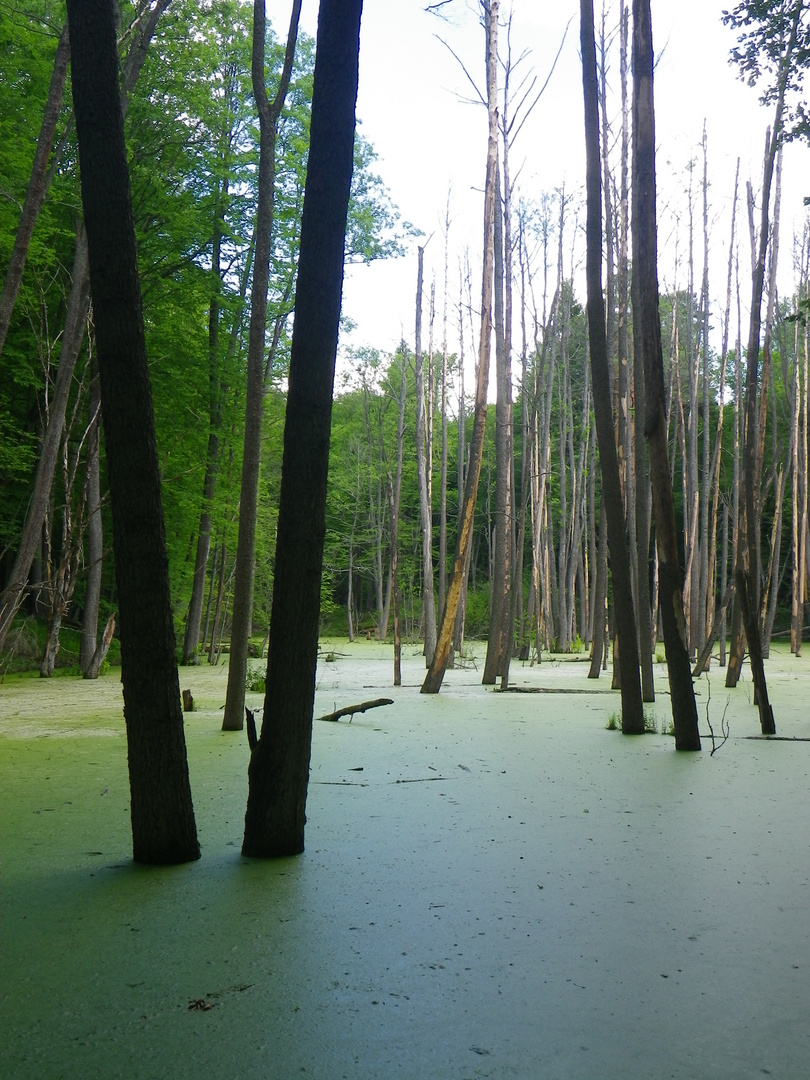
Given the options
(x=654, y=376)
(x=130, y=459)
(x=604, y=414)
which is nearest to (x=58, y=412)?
(x=604, y=414)

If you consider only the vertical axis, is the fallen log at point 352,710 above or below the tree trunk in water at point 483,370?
below

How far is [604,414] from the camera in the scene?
5.83 m

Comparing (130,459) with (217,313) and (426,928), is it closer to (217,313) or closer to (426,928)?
(426,928)

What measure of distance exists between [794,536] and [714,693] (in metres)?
8.31

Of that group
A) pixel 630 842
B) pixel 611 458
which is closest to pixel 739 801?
pixel 630 842

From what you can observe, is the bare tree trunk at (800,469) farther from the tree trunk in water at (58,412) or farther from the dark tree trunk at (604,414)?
the tree trunk in water at (58,412)

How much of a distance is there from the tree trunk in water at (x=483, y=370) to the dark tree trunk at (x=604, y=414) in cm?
284

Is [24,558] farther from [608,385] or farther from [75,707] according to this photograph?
[608,385]

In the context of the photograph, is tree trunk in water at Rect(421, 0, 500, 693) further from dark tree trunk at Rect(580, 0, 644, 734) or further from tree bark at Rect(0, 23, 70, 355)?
tree bark at Rect(0, 23, 70, 355)

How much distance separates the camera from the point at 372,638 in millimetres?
27078

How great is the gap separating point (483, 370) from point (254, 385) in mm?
3524

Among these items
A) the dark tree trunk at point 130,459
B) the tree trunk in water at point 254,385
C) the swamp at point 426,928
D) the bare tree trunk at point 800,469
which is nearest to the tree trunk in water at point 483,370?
the tree trunk in water at point 254,385

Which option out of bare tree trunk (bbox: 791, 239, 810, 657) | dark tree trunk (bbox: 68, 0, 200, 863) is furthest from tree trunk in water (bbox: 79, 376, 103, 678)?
bare tree trunk (bbox: 791, 239, 810, 657)

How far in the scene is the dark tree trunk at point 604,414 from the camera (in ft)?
18.9
